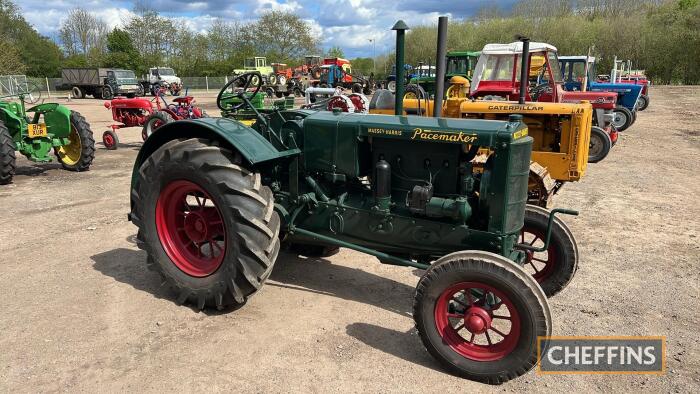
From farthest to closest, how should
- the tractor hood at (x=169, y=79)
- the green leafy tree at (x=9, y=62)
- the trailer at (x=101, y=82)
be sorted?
1. the green leafy tree at (x=9, y=62)
2. the tractor hood at (x=169, y=79)
3. the trailer at (x=101, y=82)

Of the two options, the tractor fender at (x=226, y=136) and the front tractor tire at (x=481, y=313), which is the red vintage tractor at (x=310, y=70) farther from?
the front tractor tire at (x=481, y=313)

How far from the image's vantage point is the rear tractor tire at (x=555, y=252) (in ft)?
12.1

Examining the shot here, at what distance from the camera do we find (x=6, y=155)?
7.32m

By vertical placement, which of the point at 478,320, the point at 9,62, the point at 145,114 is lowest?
the point at 478,320

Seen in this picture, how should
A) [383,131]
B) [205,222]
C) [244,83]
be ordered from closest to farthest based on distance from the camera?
[383,131] < [205,222] < [244,83]

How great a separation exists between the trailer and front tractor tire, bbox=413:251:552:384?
31.5m

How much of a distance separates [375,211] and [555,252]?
1468 mm

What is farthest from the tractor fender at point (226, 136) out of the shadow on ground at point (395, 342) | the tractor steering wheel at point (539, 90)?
the tractor steering wheel at point (539, 90)

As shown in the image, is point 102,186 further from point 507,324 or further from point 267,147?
point 507,324

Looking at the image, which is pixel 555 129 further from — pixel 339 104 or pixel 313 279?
pixel 313 279

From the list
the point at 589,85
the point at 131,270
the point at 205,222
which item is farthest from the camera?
the point at 589,85

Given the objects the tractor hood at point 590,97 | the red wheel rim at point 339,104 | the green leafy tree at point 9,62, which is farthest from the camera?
the green leafy tree at point 9,62

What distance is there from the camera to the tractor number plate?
8.00 meters

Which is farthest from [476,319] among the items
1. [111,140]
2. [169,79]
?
[169,79]
